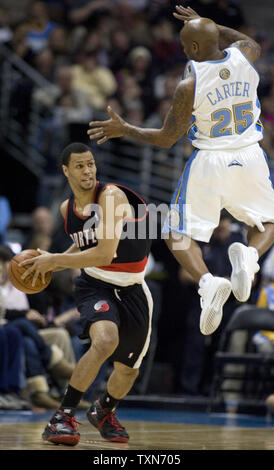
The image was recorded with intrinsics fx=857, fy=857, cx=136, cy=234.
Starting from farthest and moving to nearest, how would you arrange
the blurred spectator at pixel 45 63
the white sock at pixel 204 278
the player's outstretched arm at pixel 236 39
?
the blurred spectator at pixel 45 63
the player's outstretched arm at pixel 236 39
the white sock at pixel 204 278

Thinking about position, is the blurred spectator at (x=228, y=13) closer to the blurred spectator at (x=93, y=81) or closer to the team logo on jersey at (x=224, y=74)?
the blurred spectator at (x=93, y=81)

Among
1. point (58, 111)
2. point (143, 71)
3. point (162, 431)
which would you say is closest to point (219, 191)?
point (162, 431)

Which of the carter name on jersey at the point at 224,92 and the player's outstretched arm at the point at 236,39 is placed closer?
the carter name on jersey at the point at 224,92

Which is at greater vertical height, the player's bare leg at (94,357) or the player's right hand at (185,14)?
the player's right hand at (185,14)

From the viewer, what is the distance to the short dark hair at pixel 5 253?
343 inches

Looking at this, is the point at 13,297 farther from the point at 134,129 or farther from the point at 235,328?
the point at 134,129

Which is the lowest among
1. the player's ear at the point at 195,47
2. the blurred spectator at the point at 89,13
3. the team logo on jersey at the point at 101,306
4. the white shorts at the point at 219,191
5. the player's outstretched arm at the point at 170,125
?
the team logo on jersey at the point at 101,306

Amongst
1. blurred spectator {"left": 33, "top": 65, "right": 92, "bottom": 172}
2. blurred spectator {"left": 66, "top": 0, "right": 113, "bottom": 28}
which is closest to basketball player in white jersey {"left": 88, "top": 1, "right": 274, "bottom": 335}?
blurred spectator {"left": 33, "top": 65, "right": 92, "bottom": 172}

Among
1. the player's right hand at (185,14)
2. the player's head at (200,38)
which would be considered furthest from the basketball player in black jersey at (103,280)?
the player's right hand at (185,14)

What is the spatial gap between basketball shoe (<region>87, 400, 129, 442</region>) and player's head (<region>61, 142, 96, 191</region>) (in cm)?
156

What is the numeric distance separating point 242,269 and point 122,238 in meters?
0.99

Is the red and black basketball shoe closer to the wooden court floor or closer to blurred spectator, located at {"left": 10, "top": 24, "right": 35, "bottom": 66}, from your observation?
the wooden court floor

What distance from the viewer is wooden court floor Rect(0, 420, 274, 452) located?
17.5 ft
